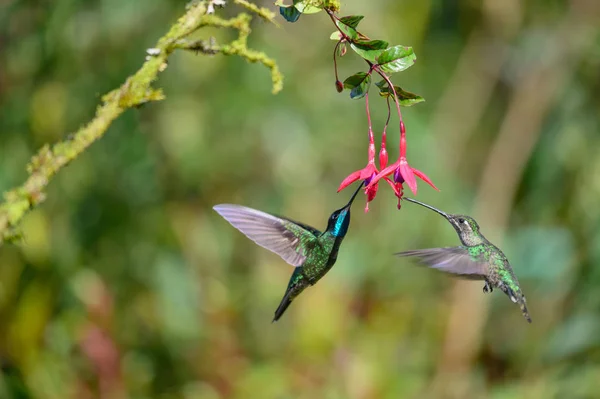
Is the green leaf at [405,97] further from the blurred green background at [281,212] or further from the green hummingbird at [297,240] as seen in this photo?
the blurred green background at [281,212]

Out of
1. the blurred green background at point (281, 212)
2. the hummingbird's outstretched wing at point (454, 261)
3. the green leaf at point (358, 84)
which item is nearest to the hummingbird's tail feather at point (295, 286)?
the hummingbird's outstretched wing at point (454, 261)

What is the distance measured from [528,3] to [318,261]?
11.4ft

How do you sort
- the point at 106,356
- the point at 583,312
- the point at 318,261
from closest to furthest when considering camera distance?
the point at 318,261 < the point at 106,356 < the point at 583,312

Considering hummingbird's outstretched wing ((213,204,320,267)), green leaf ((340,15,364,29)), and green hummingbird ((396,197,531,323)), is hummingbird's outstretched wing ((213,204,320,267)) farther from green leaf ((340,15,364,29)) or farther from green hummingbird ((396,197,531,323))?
green leaf ((340,15,364,29))

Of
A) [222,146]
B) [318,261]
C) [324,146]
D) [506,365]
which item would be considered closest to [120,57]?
[222,146]

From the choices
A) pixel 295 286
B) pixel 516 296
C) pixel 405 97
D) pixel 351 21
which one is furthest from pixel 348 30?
pixel 516 296

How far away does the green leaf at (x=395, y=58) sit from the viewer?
110 centimetres

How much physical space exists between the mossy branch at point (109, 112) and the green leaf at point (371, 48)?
13 cm

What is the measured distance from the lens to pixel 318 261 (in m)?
1.35

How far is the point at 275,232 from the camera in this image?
4.47 ft

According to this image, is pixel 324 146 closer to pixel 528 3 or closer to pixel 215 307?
pixel 215 307

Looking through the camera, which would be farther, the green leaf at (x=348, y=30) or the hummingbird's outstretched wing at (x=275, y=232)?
the hummingbird's outstretched wing at (x=275, y=232)

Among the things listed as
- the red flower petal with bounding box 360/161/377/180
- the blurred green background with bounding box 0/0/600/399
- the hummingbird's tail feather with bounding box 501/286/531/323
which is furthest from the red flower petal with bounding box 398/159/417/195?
the blurred green background with bounding box 0/0/600/399

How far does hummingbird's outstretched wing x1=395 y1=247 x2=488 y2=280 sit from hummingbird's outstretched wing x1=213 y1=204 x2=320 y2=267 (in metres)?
0.22
